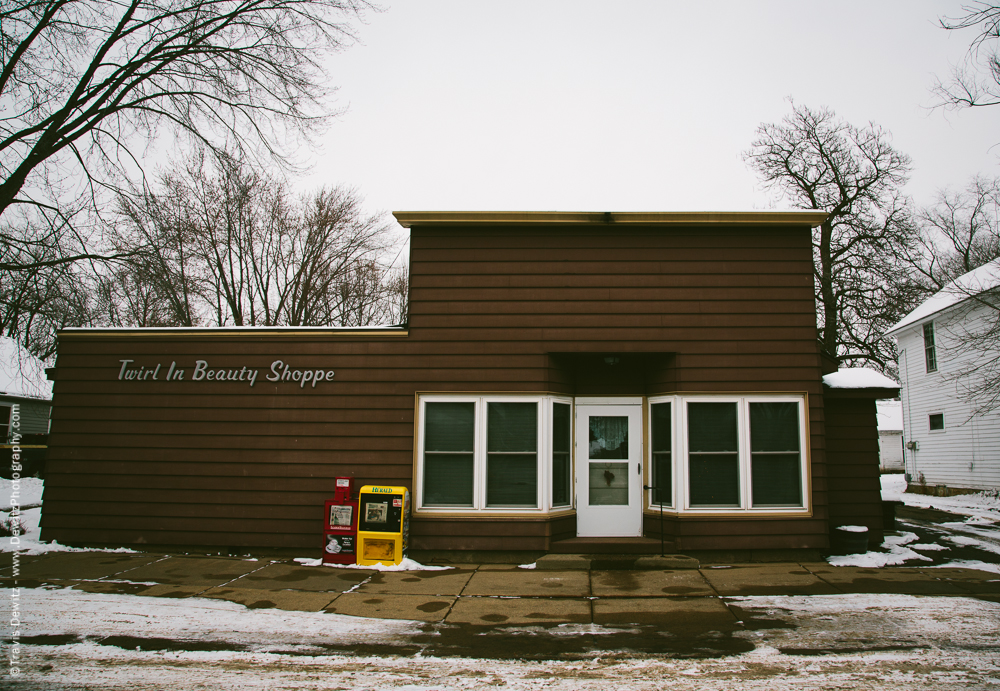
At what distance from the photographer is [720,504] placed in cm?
843

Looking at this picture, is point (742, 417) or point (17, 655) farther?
point (742, 417)

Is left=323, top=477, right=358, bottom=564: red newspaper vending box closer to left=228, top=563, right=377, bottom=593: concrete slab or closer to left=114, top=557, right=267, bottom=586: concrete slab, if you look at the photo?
left=228, top=563, right=377, bottom=593: concrete slab

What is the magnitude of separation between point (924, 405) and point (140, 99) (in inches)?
1002

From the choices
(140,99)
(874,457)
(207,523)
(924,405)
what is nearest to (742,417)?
(874,457)

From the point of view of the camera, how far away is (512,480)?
857 centimetres

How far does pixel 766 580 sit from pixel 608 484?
2535 millimetres

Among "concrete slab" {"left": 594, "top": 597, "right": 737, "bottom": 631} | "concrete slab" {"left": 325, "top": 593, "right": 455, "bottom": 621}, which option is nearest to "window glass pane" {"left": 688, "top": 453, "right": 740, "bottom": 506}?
"concrete slab" {"left": 594, "top": 597, "right": 737, "bottom": 631}

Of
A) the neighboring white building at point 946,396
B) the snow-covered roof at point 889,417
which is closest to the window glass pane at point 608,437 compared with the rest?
the neighboring white building at point 946,396

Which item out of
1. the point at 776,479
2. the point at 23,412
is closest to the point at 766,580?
the point at 776,479

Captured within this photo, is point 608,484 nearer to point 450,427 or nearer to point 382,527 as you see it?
point 450,427

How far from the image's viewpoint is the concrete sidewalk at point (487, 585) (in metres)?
6.21

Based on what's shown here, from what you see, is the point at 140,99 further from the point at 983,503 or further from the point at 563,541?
the point at 983,503

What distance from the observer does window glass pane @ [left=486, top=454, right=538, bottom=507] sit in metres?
8.52

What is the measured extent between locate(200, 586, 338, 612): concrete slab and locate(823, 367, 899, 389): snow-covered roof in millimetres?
7679
